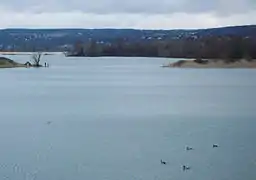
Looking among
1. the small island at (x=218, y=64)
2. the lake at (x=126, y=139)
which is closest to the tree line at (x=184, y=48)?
the small island at (x=218, y=64)

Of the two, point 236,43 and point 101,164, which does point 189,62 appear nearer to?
point 236,43

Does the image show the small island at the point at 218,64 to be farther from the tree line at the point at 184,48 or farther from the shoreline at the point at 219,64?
the tree line at the point at 184,48

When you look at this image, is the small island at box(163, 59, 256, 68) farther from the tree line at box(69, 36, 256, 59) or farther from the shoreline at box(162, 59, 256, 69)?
the tree line at box(69, 36, 256, 59)

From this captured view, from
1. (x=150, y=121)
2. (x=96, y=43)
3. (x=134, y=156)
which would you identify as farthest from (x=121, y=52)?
(x=134, y=156)

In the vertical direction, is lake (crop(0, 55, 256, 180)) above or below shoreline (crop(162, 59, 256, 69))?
above

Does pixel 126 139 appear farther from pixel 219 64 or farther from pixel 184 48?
pixel 184 48

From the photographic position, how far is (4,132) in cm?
1950

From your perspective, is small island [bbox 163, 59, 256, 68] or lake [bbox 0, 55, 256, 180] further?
small island [bbox 163, 59, 256, 68]

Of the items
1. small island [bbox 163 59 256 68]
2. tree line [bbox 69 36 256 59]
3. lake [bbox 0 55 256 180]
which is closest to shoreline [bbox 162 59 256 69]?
small island [bbox 163 59 256 68]

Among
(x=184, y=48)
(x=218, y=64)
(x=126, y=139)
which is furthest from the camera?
(x=184, y=48)

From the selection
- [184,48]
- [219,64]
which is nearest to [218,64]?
[219,64]

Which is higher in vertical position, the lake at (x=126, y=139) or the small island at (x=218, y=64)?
the lake at (x=126, y=139)

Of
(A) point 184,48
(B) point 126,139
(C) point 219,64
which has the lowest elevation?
(A) point 184,48

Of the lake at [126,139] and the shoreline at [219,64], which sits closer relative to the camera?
the lake at [126,139]
